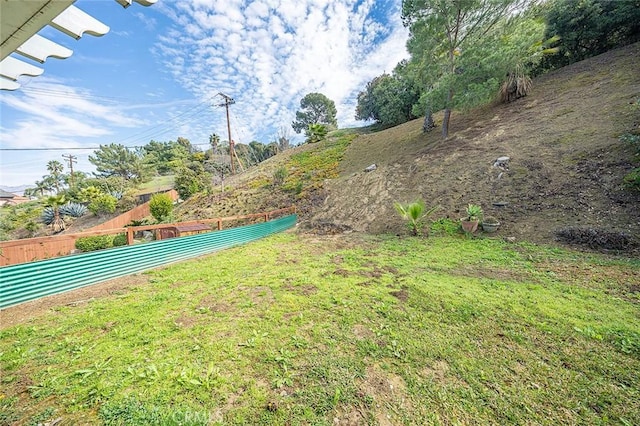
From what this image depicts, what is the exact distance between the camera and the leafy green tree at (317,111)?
37938 mm

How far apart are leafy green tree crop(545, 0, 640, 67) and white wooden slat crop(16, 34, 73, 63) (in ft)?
55.5

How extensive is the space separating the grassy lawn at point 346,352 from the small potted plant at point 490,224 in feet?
6.05

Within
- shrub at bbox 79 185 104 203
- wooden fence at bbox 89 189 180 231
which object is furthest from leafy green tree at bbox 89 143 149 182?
wooden fence at bbox 89 189 180 231

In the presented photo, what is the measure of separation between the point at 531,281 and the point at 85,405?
516 centimetres

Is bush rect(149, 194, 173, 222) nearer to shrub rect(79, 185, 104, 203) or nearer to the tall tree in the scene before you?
shrub rect(79, 185, 104, 203)

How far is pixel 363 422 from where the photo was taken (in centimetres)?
152

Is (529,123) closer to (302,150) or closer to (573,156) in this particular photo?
(573,156)

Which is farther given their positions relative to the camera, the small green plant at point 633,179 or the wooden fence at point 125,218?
the wooden fence at point 125,218

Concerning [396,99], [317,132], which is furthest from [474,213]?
[317,132]

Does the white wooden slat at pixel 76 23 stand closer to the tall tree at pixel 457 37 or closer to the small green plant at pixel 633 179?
the small green plant at pixel 633 179

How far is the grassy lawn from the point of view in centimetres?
156

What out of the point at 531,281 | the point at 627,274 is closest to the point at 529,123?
the point at 627,274

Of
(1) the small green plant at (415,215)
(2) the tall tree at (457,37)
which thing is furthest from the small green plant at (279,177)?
(1) the small green plant at (415,215)

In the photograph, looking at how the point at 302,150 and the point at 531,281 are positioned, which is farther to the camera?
the point at 302,150
